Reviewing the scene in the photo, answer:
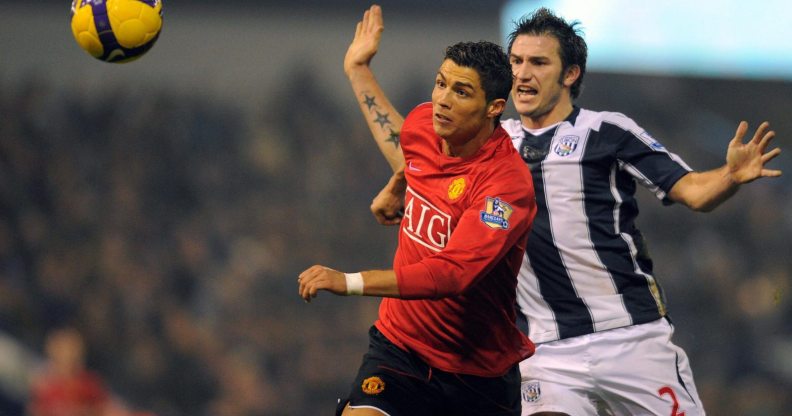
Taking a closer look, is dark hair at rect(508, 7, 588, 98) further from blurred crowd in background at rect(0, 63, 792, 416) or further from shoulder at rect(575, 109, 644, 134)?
blurred crowd in background at rect(0, 63, 792, 416)

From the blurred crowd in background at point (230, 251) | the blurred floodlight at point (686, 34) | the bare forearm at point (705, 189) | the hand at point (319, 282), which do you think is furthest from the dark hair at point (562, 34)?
the blurred floodlight at point (686, 34)

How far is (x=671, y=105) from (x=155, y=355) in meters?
7.84

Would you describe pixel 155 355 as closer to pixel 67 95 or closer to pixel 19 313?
pixel 19 313

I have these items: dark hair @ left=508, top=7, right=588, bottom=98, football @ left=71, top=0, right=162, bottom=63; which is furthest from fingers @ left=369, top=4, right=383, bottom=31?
football @ left=71, top=0, right=162, bottom=63

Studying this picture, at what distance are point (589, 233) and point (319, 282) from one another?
5.04ft

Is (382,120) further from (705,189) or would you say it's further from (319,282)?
(319,282)

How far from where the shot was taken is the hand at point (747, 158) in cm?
412

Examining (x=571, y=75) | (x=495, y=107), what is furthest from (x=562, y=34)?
(x=495, y=107)

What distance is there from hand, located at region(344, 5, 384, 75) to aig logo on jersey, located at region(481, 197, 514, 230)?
1.45 meters

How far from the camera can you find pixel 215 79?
477 inches

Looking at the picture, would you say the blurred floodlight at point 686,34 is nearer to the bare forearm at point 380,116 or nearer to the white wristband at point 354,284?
the bare forearm at point 380,116

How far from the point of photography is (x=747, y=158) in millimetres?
4156

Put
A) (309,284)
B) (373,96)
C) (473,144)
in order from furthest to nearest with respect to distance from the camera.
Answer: (373,96), (473,144), (309,284)

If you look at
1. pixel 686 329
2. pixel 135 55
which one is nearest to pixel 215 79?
pixel 686 329
